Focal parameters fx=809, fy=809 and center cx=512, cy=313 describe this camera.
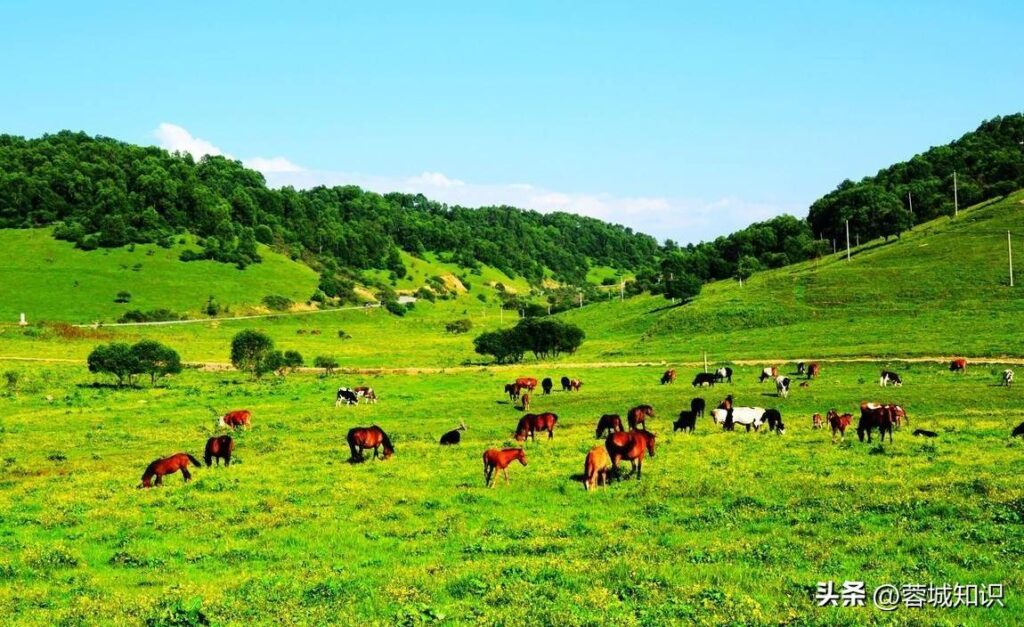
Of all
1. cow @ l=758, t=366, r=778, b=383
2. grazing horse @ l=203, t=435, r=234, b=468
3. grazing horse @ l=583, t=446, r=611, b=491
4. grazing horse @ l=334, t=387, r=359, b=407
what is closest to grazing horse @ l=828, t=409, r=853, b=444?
grazing horse @ l=583, t=446, r=611, b=491

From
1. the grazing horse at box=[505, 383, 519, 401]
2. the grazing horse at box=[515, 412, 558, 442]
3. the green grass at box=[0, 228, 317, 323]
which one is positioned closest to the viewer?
the grazing horse at box=[515, 412, 558, 442]

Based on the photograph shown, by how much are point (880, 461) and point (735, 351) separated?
2115 inches

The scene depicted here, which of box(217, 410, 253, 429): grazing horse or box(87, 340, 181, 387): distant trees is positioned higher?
box(87, 340, 181, 387): distant trees

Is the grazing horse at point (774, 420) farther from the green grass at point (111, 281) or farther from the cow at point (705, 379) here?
the green grass at point (111, 281)

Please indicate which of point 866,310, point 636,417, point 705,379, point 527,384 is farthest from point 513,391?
point 866,310

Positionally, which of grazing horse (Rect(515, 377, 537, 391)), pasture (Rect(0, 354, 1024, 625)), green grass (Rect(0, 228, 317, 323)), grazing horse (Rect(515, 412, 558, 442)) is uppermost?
green grass (Rect(0, 228, 317, 323))

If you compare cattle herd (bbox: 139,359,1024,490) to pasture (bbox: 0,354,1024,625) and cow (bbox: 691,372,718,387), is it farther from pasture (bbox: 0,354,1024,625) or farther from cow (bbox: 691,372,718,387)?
cow (bbox: 691,372,718,387)

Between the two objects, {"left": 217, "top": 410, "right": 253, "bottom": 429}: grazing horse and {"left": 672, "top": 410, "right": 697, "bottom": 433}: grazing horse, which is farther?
{"left": 217, "top": 410, "right": 253, "bottom": 429}: grazing horse

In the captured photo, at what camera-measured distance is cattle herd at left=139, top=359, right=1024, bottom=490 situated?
24000 mm

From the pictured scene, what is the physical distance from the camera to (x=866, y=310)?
307 ft

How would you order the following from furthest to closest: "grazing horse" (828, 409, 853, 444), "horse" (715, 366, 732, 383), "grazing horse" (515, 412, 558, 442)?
1. "horse" (715, 366, 732, 383)
2. "grazing horse" (515, 412, 558, 442)
3. "grazing horse" (828, 409, 853, 444)

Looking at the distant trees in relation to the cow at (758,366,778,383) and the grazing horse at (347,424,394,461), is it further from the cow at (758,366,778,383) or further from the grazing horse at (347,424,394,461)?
the cow at (758,366,778,383)

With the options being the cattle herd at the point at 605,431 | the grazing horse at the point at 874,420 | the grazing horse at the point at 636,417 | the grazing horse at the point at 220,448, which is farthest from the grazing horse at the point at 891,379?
the grazing horse at the point at 220,448

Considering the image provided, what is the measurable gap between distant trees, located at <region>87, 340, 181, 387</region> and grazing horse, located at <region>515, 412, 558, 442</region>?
40.9 meters
